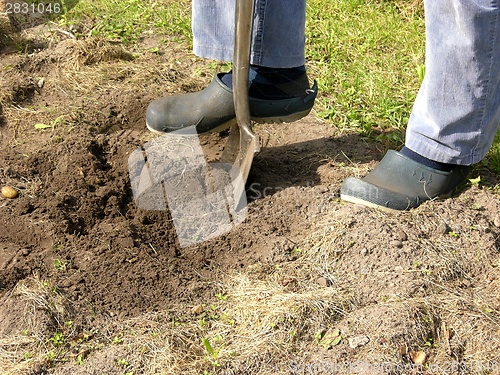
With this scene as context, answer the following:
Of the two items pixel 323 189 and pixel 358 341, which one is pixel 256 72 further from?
pixel 358 341

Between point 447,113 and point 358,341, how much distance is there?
3.31 ft

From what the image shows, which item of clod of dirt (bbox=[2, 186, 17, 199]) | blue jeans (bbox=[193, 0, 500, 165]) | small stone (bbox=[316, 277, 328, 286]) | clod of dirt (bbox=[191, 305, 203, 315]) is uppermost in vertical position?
blue jeans (bbox=[193, 0, 500, 165])

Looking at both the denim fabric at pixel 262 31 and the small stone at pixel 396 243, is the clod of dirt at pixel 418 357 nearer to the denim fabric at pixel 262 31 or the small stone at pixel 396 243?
the small stone at pixel 396 243

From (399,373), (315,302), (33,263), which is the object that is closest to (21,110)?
(33,263)

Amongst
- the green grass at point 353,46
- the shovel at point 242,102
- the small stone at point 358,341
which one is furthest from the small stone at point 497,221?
the shovel at point 242,102

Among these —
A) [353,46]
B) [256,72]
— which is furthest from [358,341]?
[353,46]

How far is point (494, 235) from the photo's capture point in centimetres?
195

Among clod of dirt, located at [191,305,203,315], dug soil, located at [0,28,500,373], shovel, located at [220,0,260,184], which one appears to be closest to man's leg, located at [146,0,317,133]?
shovel, located at [220,0,260,184]

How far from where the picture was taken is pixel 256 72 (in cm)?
219

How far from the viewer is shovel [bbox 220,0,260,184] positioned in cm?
180

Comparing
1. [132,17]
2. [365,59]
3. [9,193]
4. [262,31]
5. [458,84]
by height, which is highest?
[262,31]

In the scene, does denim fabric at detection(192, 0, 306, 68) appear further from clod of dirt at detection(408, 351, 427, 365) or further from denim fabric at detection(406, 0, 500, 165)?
clod of dirt at detection(408, 351, 427, 365)

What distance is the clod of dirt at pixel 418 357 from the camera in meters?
1.53

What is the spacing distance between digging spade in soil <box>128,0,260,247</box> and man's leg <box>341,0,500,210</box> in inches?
20.6
